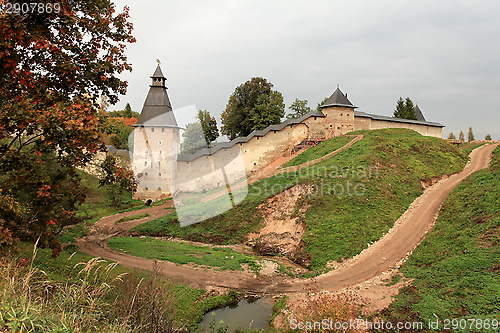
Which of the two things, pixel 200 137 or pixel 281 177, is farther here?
pixel 200 137

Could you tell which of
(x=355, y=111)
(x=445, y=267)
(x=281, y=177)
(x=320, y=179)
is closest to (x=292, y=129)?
(x=355, y=111)

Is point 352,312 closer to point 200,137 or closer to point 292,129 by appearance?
point 292,129

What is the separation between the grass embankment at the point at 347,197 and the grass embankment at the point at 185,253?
87.2 inches

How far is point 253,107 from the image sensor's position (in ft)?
148

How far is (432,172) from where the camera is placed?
23.7m

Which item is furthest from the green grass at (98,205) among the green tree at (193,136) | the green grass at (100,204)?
the green tree at (193,136)

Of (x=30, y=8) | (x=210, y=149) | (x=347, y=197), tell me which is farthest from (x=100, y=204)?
(x=30, y=8)

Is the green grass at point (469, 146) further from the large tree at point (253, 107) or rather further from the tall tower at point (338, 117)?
the large tree at point (253, 107)

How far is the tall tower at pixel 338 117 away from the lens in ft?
120

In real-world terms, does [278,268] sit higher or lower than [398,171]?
lower

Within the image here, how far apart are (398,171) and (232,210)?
45.3 ft

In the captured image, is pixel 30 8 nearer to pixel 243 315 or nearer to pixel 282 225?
pixel 243 315

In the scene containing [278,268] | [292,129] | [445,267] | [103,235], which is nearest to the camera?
[445,267]

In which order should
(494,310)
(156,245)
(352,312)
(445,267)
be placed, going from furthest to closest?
(156,245) < (445,267) < (352,312) < (494,310)
